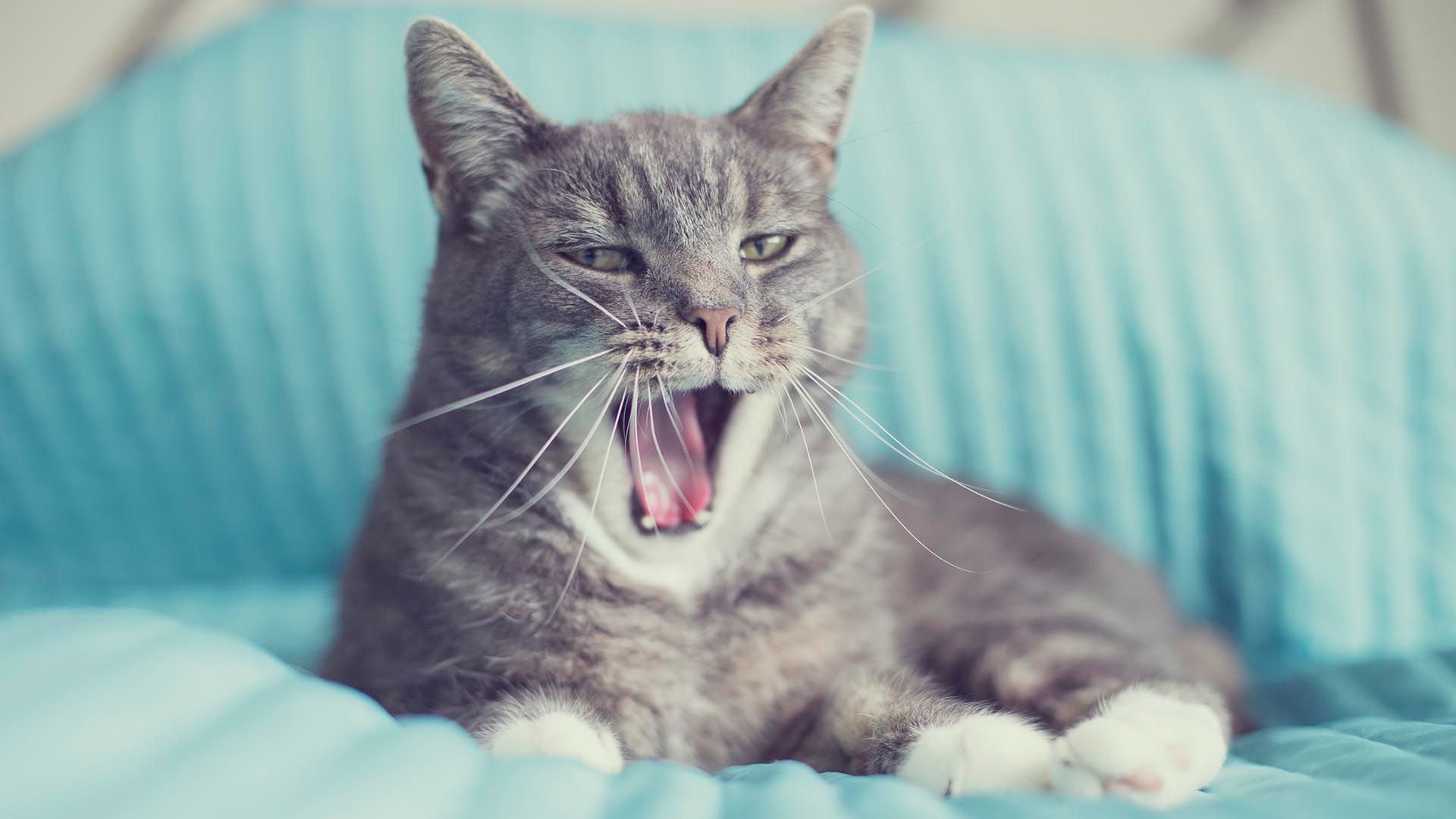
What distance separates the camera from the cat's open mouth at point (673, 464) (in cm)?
98

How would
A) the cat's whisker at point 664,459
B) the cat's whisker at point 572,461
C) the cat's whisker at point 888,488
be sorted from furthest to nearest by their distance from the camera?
the cat's whisker at point 888,488 → the cat's whisker at point 664,459 → the cat's whisker at point 572,461

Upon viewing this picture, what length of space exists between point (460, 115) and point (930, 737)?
0.76 meters

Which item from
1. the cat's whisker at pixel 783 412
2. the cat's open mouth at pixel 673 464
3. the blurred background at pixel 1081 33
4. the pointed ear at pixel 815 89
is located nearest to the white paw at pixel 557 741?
the cat's open mouth at pixel 673 464

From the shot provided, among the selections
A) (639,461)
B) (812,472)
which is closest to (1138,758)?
(812,472)

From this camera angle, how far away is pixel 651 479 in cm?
100

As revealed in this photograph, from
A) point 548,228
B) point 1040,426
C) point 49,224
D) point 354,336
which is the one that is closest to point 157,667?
point 548,228

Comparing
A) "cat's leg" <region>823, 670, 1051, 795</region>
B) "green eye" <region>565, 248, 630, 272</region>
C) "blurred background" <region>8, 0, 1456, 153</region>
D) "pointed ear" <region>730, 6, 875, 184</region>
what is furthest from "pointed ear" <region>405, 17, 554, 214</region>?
"blurred background" <region>8, 0, 1456, 153</region>

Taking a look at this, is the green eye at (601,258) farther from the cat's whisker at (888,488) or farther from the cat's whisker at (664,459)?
the cat's whisker at (888,488)

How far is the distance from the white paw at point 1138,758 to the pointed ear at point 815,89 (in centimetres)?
68

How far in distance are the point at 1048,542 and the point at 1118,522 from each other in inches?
15.5

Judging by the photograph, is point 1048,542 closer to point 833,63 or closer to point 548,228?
point 833,63

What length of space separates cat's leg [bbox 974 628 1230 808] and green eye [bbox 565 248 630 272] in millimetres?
595

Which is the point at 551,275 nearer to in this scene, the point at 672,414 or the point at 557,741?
the point at 672,414

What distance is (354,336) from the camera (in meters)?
1.77
